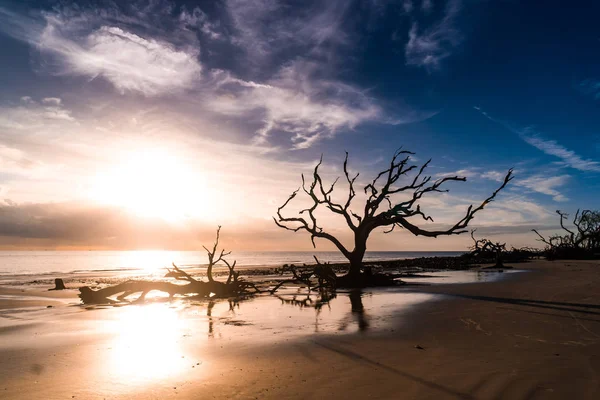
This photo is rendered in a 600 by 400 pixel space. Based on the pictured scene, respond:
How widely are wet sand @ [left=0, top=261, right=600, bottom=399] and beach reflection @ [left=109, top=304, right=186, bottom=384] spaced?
0.12ft

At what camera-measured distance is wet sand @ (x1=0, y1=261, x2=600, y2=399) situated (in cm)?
554

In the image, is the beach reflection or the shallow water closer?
the beach reflection

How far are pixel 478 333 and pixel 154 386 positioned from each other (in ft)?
22.3

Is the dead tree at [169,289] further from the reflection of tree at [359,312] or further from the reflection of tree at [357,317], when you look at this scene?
the reflection of tree at [357,317]

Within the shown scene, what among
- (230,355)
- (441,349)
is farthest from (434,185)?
(230,355)

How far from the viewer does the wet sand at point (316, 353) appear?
5535mm

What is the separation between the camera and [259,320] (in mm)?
11648

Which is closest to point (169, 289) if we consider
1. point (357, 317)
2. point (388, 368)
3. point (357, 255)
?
point (357, 317)

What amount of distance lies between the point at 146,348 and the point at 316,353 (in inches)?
143

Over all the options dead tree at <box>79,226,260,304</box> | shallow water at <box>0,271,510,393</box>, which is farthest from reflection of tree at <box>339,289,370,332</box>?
dead tree at <box>79,226,260,304</box>

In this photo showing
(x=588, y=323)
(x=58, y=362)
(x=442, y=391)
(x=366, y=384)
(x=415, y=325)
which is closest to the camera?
(x=442, y=391)

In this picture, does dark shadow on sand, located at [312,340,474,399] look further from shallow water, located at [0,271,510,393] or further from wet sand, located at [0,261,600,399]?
shallow water, located at [0,271,510,393]

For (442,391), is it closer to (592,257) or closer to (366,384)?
(366,384)

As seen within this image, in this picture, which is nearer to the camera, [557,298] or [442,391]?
[442,391]
